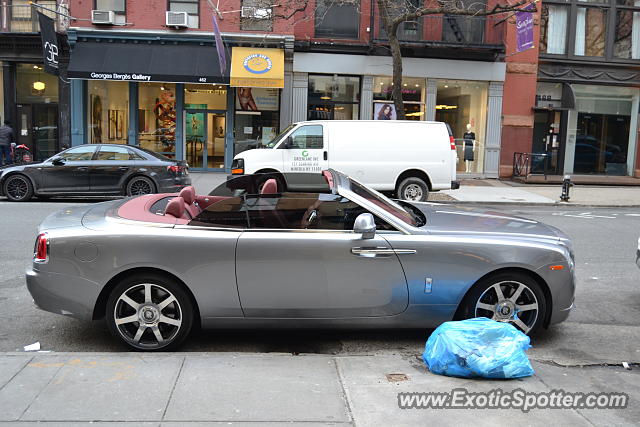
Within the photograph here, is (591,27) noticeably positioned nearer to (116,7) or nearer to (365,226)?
(116,7)

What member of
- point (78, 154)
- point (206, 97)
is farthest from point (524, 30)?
point (78, 154)

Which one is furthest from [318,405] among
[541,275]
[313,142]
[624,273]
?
[313,142]

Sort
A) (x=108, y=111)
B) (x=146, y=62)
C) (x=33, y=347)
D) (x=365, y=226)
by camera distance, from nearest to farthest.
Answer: (x=365, y=226) → (x=33, y=347) → (x=146, y=62) → (x=108, y=111)

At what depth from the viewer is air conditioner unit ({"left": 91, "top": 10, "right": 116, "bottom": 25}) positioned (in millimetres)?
20438

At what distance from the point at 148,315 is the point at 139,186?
10.3 metres

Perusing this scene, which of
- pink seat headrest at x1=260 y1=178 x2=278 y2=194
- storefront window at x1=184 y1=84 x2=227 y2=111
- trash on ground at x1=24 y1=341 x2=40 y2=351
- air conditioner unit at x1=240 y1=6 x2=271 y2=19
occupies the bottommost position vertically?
trash on ground at x1=24 y1=341 x2=40 y2=351

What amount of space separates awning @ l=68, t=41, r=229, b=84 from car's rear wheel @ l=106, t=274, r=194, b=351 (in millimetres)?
16075

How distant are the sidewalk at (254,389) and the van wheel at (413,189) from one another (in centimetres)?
1063

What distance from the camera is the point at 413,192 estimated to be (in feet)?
50.5

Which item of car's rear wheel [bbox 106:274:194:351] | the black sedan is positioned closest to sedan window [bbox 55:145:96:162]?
the black sedan

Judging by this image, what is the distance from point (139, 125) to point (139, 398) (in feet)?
63.0

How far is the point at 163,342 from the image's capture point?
494 cm

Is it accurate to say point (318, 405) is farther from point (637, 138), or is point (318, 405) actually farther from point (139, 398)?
point (637, 138)

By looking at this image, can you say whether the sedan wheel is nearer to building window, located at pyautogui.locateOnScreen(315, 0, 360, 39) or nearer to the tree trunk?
the tree trunk
